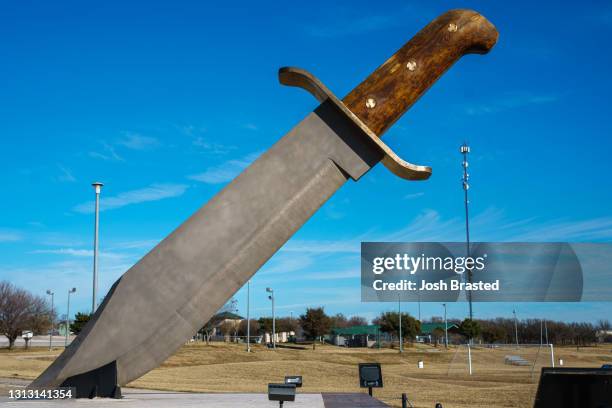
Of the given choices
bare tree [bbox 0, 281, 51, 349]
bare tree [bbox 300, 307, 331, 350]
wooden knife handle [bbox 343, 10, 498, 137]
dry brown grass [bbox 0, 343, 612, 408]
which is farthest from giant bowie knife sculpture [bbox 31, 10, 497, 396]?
bare tree [bbox 300, 307, 331, 350]

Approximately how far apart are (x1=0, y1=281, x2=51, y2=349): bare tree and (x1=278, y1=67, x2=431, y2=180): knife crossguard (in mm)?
52612

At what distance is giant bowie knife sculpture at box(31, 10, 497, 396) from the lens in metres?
7.70

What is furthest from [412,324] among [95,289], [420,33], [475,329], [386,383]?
[420,33]

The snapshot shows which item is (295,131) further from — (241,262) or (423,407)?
(423,407)

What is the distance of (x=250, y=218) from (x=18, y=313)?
54404 millimetres

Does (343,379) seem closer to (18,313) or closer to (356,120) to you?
(356,120)

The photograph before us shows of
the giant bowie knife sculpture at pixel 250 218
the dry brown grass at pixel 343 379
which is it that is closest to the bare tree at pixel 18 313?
the dry brown grass at pixel 343 379

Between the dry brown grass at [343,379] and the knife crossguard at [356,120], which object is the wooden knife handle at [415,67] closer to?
the knife crossguard at [356,120]

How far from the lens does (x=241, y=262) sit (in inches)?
310

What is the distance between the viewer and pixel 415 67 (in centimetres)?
827

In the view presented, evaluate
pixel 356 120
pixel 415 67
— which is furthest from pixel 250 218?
pixel 415 67

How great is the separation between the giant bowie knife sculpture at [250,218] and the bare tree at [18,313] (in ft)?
168

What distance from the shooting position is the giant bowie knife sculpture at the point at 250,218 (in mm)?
7703

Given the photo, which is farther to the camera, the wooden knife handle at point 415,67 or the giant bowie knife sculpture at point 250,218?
the wooden knife handle at point 415,67
